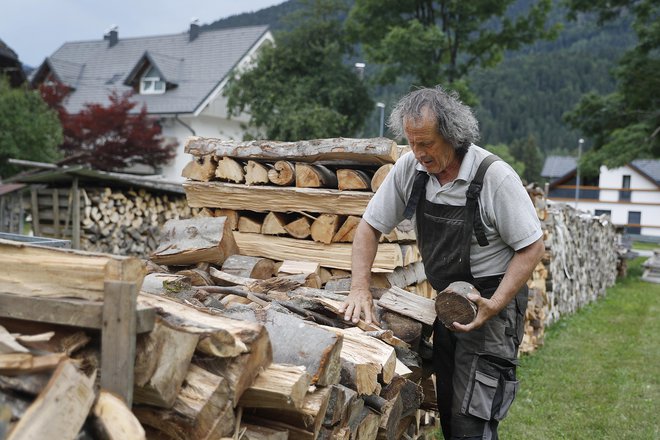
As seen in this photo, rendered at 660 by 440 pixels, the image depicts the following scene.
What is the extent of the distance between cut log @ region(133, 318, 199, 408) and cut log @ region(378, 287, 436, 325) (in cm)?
182

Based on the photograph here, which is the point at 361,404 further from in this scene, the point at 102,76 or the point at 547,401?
the point at 102,76

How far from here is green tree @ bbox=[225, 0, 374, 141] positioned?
27656 millimetres

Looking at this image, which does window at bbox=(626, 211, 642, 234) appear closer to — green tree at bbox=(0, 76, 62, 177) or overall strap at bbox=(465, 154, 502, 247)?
green tree at bbox=(0, 76, 62, 177)

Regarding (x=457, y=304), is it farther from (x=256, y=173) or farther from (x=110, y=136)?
(x=110, y=136)

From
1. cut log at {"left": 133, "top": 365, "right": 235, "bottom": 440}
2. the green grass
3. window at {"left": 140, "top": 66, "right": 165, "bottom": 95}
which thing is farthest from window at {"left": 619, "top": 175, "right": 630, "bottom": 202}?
cut log at {"left": 133, "top": 365, "right": 235, "bottom": 440}

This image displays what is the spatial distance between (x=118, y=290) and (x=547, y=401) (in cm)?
550

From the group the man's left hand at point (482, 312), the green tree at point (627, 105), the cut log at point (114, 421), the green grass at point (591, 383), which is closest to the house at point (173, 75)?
the green tree at point (627, 105)

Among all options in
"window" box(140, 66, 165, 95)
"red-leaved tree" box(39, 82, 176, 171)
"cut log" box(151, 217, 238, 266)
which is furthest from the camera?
"window" box(140, 66, 165, 95)

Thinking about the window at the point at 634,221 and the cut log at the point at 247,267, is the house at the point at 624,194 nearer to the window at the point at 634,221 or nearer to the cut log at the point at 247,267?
the window at the point at 634,221

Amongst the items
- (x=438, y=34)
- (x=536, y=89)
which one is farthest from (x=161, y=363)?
(x=536, y=89)

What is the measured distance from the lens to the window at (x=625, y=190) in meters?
60.4

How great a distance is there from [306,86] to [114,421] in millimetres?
27279

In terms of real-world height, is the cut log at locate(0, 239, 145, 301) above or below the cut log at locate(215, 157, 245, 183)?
below

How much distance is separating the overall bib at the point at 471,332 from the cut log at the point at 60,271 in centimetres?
180
